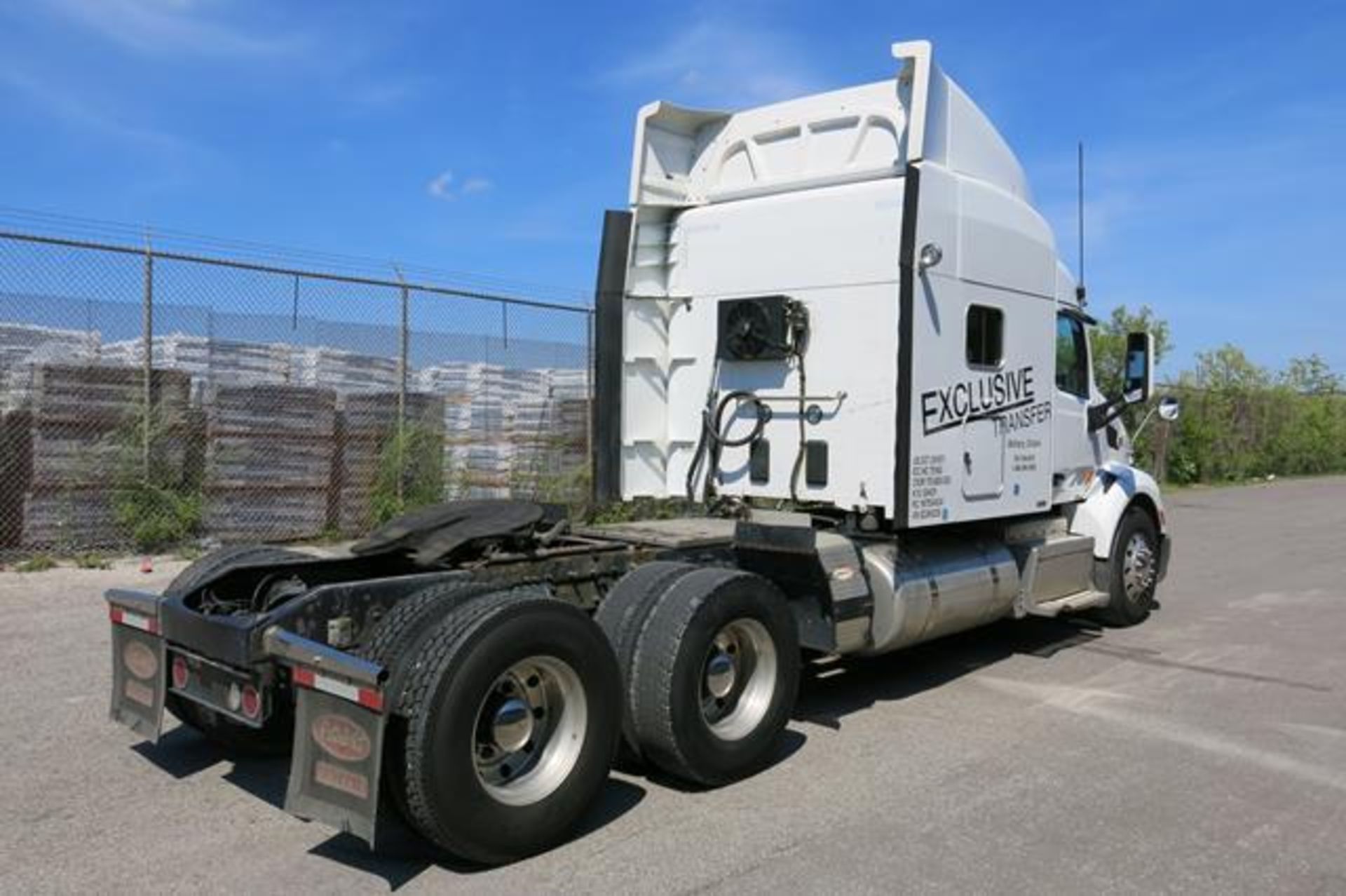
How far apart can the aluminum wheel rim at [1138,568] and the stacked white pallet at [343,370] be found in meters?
7.77

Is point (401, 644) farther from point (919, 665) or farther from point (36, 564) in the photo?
point (36, 564)

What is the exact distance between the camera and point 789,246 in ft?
23.3

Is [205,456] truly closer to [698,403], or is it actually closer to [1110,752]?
[698,403]

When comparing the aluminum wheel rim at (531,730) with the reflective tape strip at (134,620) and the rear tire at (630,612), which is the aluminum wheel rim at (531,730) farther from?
the reflective tape strip at (134,620)

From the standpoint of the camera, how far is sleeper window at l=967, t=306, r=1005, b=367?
23.3 ft

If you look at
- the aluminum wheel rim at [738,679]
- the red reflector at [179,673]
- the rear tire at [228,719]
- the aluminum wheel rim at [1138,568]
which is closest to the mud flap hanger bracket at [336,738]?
the red reflector at [179,673]

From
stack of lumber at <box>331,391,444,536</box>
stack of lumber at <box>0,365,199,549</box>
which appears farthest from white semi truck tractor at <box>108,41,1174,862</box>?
stack of lumber at <box>0,365,199,549</box>

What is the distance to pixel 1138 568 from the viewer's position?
914 cm

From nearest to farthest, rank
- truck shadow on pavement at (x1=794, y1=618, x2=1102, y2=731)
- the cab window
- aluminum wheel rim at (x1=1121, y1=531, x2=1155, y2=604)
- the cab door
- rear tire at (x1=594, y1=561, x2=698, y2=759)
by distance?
rear tire at (x1=594, y1=561, x2=698, y2=759) < truck shadow on pavement at (x1=794, y1=618, x2=1102, y2=731) < the cab door < the cab window < aluminum wheel rim at (x1=1121, y1=531, x2=1155, y2=604)

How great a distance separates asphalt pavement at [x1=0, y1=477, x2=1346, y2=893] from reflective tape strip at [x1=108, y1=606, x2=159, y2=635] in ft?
2.43

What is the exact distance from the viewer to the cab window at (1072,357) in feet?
27.7

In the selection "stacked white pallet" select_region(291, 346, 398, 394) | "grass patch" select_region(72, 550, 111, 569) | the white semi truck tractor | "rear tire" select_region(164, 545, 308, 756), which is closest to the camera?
the white semi truck tractor

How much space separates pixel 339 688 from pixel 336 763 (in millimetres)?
268

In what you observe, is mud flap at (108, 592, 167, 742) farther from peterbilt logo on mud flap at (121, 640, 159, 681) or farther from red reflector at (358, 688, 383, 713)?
red reflector at (358, 688, 383, 713)
